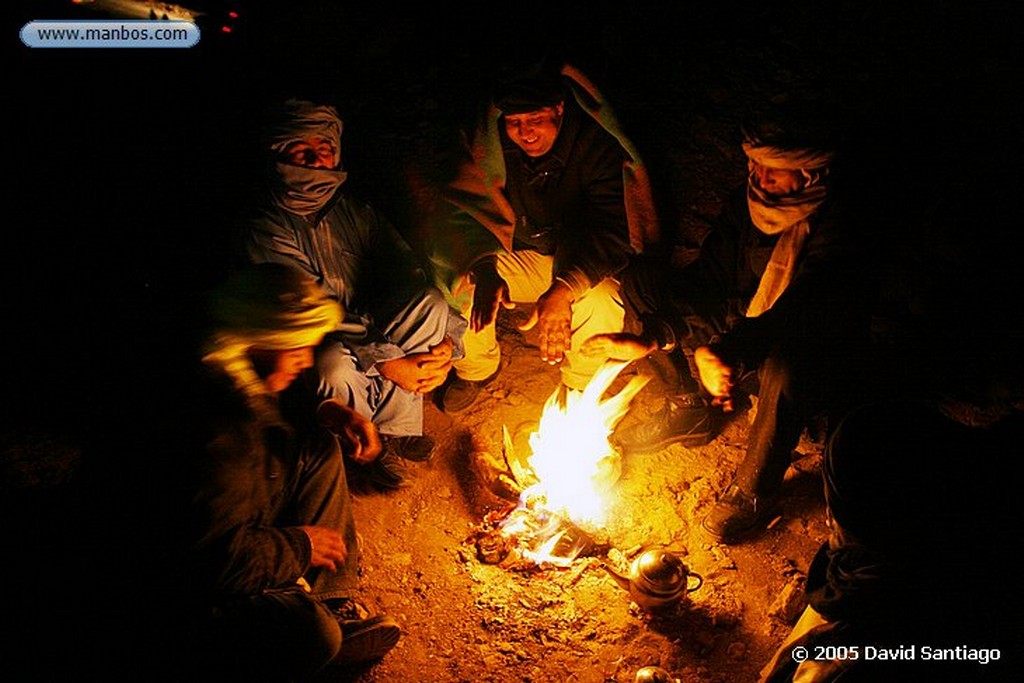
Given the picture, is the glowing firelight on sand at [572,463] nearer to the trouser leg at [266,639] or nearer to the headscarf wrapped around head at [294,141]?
the trouser leg at [266,639]

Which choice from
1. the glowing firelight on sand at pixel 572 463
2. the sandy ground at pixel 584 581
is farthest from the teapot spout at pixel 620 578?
the glowing firelight on sand at pixel 572 463

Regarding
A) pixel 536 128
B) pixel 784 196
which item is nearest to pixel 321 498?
pixel 536 128

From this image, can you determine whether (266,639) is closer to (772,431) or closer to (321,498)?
(321,498)

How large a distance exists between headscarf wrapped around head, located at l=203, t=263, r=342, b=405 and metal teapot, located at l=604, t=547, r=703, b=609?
2.22 meters

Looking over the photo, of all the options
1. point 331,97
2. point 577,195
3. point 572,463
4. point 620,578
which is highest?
point 331,97

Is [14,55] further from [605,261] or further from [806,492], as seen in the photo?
[806,492]

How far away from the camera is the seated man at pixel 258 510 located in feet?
A: 8.59

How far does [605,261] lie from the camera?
15.9ft

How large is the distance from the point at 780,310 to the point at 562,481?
1890 millimetres

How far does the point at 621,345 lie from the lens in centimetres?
469

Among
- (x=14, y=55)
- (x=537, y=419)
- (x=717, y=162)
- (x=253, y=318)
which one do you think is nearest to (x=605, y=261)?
(x=537, y=419)

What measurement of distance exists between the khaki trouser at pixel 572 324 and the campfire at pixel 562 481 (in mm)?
260

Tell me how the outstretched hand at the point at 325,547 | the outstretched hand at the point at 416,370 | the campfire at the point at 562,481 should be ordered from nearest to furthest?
1. the outstretched hand at the point at 325,547
2. the campfire at the point at 562,481
3. the outstretched hand at the point at 416,370

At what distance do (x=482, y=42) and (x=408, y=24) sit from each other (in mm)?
687
